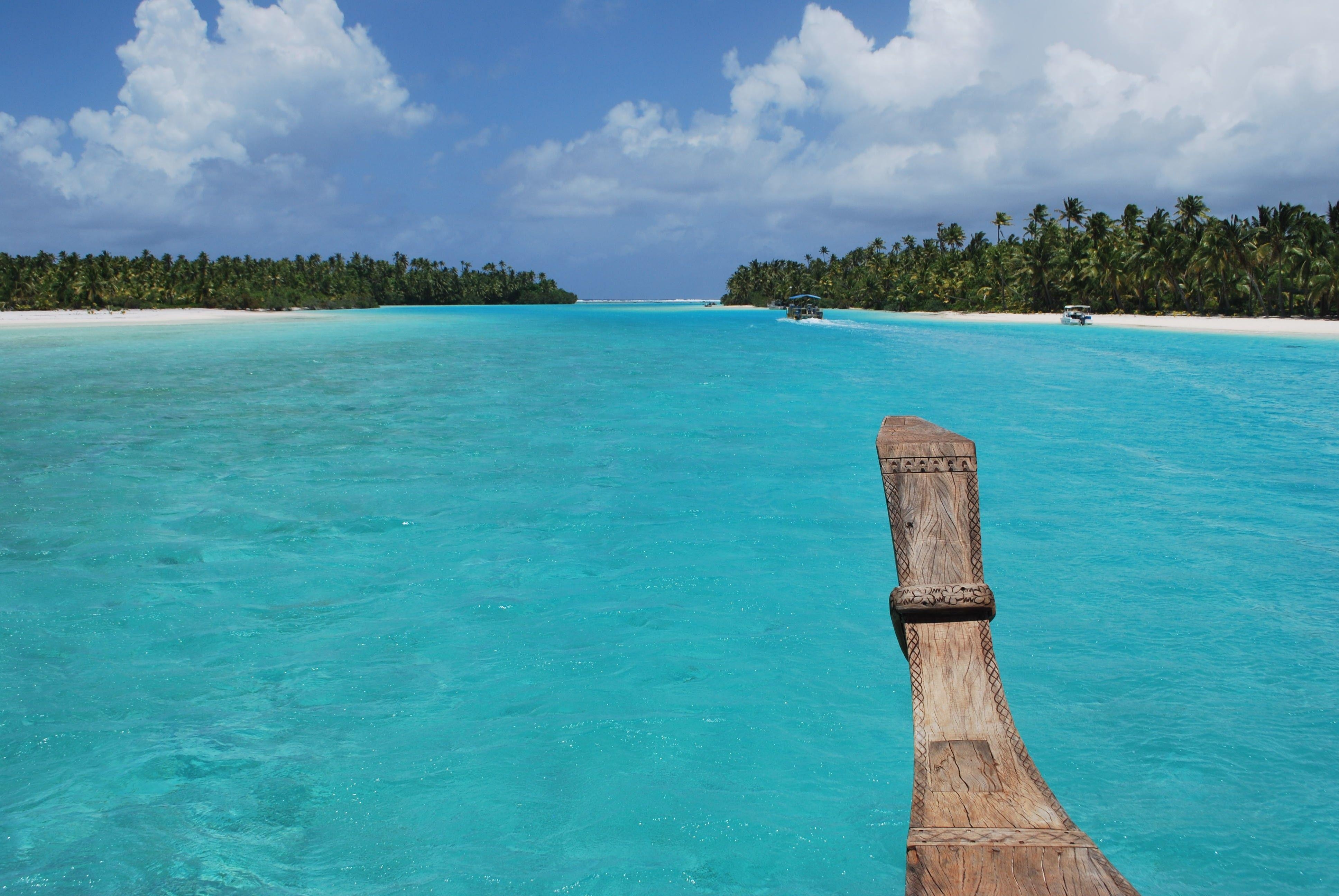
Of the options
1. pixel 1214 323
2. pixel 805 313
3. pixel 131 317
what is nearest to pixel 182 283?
pixel 131 317

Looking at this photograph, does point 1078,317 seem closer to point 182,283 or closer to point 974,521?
point 974,521

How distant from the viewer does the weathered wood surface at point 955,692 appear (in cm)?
199

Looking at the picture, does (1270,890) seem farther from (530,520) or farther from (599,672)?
(530,520)

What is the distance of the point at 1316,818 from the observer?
15.8ft

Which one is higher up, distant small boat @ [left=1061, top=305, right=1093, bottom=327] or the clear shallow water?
distant small boat @ [left=1061, top=305, right=1093, bottom=327]

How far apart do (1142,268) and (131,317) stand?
9100 cm

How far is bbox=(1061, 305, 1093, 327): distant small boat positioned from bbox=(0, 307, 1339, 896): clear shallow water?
52.2 meters

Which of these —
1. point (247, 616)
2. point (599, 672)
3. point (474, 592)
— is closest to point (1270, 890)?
point (599, 672)

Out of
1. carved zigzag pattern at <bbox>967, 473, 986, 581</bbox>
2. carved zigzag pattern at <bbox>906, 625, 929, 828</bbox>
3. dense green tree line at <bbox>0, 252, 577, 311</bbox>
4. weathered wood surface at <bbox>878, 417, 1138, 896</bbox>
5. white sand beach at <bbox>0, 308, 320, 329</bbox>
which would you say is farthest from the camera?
dense green tree line at <bbox>0, 252, 577, 311</bbox>

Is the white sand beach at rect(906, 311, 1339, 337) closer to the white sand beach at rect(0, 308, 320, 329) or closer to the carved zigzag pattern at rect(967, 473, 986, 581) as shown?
the carved zigzag pattern at rect(967, 473, 986, 581)

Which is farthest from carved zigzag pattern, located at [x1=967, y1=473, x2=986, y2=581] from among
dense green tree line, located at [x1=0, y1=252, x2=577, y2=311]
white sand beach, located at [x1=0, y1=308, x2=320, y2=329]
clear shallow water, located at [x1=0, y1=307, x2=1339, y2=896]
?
dense green tree line, located at [x1=0, y1=252, x2=577, y2=311]

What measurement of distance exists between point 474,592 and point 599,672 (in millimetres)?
2222

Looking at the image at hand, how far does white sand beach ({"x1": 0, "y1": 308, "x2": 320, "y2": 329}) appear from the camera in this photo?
2734 inches

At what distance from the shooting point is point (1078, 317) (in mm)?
65750
